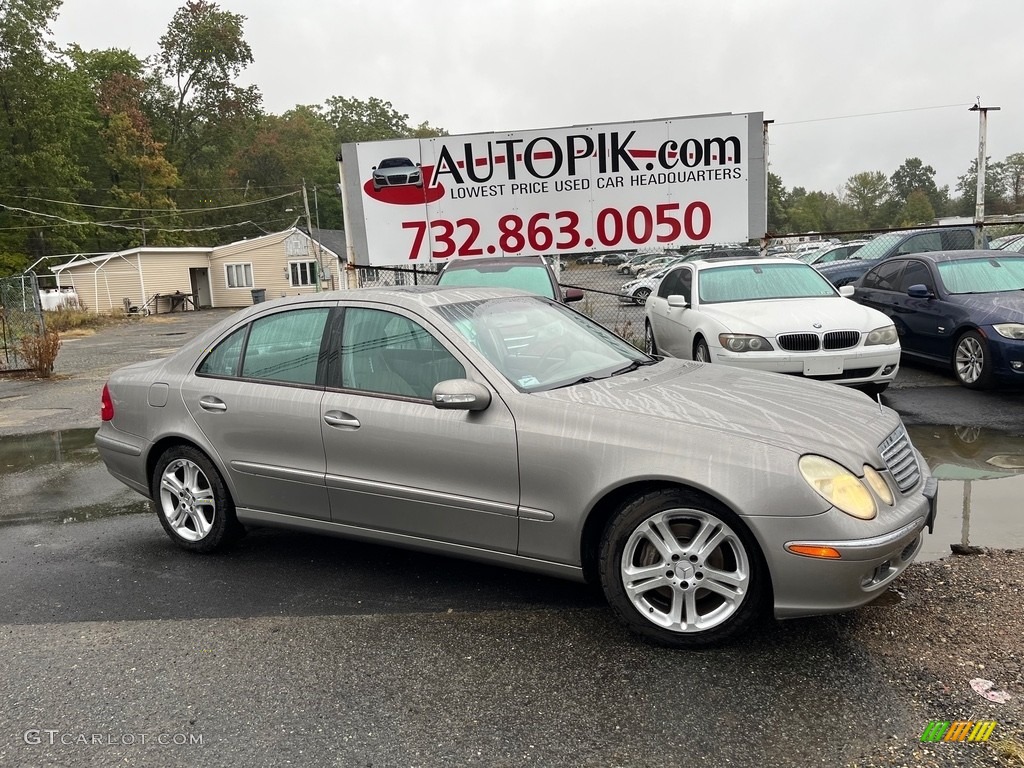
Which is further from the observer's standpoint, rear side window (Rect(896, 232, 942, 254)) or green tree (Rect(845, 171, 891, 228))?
green tree (Rect(845, 171, 891, 228))

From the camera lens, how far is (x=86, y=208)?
54219mm

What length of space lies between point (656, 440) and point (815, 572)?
2.51ft

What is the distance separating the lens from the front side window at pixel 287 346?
4199 mm

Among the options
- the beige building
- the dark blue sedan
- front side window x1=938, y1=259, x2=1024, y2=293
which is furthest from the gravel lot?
the beige building

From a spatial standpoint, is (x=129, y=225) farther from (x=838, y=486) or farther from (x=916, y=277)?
(x=838, y=486)

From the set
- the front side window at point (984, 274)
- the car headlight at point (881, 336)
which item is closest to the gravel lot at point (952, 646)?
the car headlight at point (881, 336)

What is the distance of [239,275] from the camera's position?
44.8 meters

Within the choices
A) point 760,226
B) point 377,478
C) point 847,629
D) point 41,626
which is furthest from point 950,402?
point 41,626

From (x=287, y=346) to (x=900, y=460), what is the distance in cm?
311

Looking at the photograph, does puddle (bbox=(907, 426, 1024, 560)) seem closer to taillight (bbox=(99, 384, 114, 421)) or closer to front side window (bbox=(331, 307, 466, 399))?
front side window (bbox=(331, 307, 466, 399))

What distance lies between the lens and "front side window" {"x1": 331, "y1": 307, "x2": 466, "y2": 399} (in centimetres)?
379

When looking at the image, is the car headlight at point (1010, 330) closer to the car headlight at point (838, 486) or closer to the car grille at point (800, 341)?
the car grille at point (800, 341)

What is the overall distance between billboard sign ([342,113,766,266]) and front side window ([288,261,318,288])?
3501cm

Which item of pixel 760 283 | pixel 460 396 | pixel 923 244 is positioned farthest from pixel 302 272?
pixel 460 396
